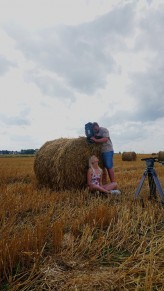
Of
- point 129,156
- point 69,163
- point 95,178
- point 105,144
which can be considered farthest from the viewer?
point 129,156

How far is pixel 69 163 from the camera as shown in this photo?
794 centimetres

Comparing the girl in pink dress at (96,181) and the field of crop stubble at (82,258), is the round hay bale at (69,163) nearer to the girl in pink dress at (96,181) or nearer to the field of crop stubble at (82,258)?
the girl in pink dress at (96,181)

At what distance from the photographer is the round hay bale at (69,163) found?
7.93 metres

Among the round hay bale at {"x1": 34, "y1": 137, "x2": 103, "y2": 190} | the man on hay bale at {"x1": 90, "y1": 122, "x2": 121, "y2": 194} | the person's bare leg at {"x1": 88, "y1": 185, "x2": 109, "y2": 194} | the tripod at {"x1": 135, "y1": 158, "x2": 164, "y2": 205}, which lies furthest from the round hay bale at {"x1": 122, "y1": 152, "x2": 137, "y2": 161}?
the tripod at {"x1": 135, "y1": 158, "x2": 164, "y2": 205}

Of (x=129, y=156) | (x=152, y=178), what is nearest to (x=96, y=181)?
(x=152, y=178)

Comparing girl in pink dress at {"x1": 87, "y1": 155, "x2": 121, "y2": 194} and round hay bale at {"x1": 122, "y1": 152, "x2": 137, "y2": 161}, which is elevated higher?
round hay bale at {"x1": 122, "y1": 152, "x2": 137, "y2": 161}

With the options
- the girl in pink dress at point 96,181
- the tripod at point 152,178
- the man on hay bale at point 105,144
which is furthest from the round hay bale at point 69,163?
the tripod at point 152,178

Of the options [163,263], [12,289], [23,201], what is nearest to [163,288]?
[163,263]

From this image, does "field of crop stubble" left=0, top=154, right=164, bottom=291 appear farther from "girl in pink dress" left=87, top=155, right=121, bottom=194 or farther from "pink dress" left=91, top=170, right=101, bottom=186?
"pink dress" left=91, top=170, right=101, bottom=186

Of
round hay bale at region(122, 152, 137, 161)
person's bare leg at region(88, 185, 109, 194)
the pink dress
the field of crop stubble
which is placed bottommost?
the field of crop stubble

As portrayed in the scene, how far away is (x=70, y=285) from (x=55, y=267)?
0.35 meters

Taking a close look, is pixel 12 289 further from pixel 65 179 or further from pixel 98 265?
pixel 65 179

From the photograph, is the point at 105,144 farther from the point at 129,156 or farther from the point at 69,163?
the point at 129,156

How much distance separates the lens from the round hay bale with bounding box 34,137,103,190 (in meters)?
7.93
